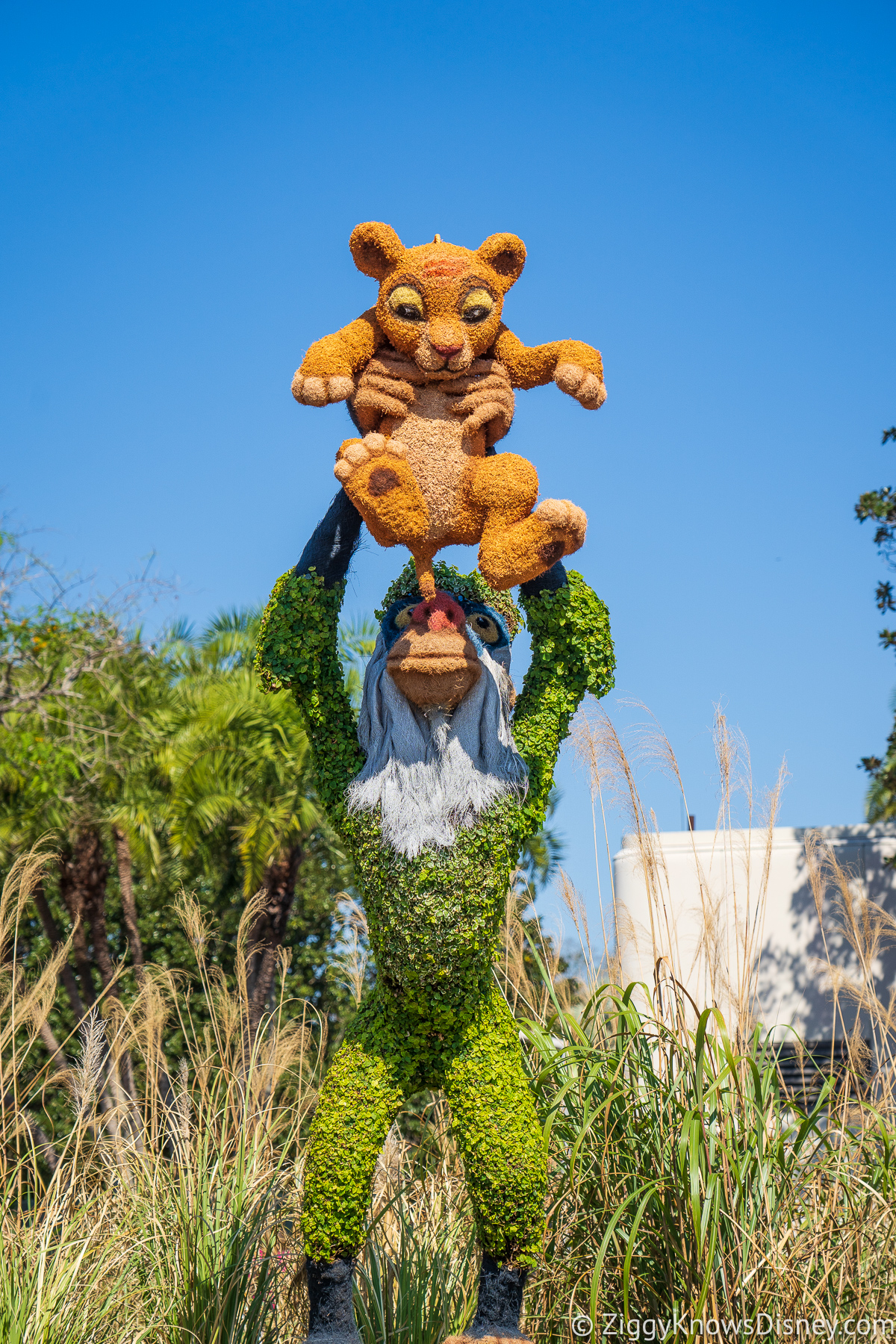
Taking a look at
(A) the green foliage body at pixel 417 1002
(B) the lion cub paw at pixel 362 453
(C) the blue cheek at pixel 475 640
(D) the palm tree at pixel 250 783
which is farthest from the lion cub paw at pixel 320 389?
(D) the palm tree at pixel 250 783

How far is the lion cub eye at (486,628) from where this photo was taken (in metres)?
3.92

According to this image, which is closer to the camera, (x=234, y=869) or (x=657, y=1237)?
(x=657, y=1237)

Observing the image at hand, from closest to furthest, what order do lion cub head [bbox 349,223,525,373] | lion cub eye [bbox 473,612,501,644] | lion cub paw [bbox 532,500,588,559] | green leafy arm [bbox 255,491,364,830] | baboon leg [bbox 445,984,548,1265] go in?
baboon leg [bbox 445,984,548,1265], lion cub paw [bbox 532,500,588,559], lion cub head [bbox 349,223,525,373], green leafy arm [bbox 255,491,364,830], lion cub eye [bbox 473,612,501,644]

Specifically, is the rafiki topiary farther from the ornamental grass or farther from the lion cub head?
the lion cub head

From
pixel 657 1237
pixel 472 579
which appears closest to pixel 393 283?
pixel 472 579

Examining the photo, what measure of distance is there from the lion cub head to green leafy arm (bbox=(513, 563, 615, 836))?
80 cm

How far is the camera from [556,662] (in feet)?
12.6

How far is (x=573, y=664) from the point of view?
3.86m

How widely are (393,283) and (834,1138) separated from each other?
3.58m

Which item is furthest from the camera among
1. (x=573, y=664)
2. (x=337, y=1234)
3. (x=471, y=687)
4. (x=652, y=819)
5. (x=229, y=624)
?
(x=229, y=624)

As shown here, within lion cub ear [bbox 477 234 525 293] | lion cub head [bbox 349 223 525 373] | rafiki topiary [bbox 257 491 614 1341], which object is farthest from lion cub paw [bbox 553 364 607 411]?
rafiki topiary [bbox 257 491 614 1341]

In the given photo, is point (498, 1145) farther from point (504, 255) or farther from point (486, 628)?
point (504, 255)

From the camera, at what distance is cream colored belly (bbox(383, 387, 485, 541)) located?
11.6 feet

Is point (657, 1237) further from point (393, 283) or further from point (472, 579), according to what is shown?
point (393, 283)
